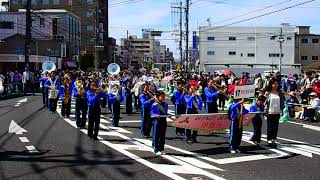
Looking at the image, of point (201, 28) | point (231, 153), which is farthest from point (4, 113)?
point (201, 28)

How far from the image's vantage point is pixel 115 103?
16.9m

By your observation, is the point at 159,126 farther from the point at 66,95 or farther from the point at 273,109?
the point at 66,95

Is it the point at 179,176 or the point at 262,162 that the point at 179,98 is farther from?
the point at 179,176

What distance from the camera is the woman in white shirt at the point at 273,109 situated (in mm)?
12125

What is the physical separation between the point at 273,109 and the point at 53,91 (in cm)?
1152

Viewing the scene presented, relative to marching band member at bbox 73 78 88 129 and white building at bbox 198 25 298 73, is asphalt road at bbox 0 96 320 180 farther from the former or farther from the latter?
white building at bbox 198 25 298 73

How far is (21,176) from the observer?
28.7ft

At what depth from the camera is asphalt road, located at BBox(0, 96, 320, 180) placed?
9.06 m

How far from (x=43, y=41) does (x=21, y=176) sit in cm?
7256

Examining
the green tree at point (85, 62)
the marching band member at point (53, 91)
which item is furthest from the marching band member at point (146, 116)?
the green tree at point (85, 62)

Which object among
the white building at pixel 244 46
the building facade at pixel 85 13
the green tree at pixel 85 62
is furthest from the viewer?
the building facade at pixel 85 13

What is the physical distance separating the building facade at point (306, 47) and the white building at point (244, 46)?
2377mm

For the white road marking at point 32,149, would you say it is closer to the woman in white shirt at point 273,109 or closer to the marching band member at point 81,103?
the marching band member at point 81,103

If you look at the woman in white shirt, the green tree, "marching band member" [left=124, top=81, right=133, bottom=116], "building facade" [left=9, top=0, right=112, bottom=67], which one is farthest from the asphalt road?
"building facade" [left=9, top=0, right=112, bottom=67]
